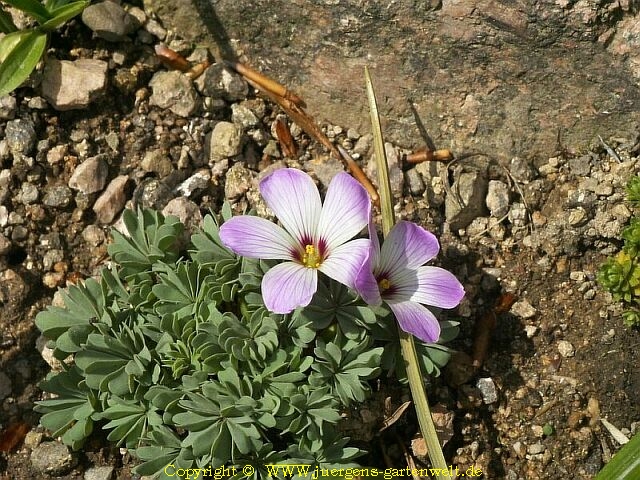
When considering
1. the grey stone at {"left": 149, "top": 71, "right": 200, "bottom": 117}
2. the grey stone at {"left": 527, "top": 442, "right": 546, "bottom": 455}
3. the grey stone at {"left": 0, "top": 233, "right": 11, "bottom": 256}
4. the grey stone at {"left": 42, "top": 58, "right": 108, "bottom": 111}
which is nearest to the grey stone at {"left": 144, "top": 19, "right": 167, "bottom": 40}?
the grey stone at {"left": 149, "top": 71, "right": 200, "bottom": 117}

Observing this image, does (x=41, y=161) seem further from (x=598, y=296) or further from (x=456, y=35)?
(x=598, y=296)

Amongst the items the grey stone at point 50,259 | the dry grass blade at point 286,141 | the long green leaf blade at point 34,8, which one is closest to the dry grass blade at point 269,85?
the dry grass blade at point 286,141

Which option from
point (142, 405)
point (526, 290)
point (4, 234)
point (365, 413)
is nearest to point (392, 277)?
point (365, 413)

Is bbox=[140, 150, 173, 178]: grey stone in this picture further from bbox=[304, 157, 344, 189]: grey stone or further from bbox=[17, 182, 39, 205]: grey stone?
bbox=[304, 157, 344, 189]: grey stone

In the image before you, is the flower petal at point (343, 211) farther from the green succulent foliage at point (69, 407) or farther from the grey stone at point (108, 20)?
the grey stone at point (108, 20)

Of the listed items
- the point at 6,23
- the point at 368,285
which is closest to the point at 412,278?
the point at 368,285

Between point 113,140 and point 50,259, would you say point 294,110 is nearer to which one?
point 113,140
